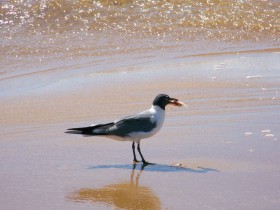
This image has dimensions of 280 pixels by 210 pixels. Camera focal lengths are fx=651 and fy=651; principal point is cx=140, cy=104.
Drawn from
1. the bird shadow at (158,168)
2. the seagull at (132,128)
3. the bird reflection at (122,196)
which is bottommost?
the bird reflection at (122,196)

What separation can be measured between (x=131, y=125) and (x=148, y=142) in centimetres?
47

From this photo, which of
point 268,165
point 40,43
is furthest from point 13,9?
point 268,165

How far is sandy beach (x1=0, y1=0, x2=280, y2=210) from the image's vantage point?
5.14 m

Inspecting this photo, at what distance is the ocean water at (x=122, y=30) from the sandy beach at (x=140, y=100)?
0.03 metres

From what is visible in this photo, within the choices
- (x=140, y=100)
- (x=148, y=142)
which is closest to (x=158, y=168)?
(x=148, y=142)

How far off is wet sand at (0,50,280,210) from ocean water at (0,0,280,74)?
1193 mm

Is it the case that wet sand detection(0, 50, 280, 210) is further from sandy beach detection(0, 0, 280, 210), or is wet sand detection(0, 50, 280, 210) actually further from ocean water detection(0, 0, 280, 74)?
ocean water detection(0, 0, 280, 74)

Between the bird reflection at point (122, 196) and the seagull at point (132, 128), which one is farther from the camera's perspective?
the seagull at point (132, 128)

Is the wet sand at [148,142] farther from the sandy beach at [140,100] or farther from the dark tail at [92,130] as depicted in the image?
the dark tail at [92,130]

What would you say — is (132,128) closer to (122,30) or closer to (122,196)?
(122,196)

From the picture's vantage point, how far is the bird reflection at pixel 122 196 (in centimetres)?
483

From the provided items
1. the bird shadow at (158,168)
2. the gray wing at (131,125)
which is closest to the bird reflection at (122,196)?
the bird shadow at (158,168)

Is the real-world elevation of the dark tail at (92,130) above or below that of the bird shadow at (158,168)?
above

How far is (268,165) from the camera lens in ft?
18.2
